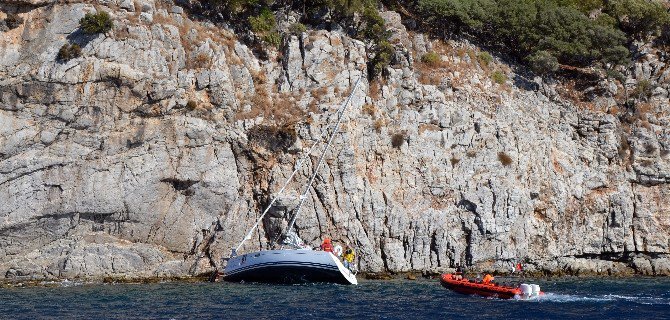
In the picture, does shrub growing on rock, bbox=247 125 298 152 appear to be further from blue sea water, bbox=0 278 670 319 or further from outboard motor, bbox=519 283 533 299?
outboard motor, bbox=519 283 533 299

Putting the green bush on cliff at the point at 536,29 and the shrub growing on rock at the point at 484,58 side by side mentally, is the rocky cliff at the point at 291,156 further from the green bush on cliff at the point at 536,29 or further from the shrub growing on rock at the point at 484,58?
the green bush on cliff at the point at 536,29

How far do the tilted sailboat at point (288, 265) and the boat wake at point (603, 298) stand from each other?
10.9 metres

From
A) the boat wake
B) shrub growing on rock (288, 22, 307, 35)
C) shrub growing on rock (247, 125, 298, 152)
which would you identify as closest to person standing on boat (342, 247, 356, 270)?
shrub growing on rock (247, 125, 298, 152)

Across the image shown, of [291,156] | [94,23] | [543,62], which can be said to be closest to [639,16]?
[543,62]

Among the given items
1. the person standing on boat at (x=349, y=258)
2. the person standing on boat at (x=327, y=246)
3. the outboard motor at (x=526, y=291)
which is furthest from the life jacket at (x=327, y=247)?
the outboard motor at (x=526, y=291)

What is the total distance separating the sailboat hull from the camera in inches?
1689

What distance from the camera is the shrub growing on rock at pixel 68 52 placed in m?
45.1

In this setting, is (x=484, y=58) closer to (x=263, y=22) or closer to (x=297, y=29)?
(x=297, y=29)

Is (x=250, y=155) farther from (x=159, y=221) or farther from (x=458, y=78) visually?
(x=458, y=78)

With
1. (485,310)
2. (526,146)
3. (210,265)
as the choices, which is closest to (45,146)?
(210,265)

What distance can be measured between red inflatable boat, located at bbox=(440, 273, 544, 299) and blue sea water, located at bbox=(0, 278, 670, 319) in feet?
1.76

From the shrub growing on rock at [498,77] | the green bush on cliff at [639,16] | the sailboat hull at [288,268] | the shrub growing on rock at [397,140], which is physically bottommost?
the sailboat hull at [288,268]

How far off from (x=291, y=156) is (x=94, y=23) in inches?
542

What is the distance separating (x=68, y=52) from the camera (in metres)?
45.2
